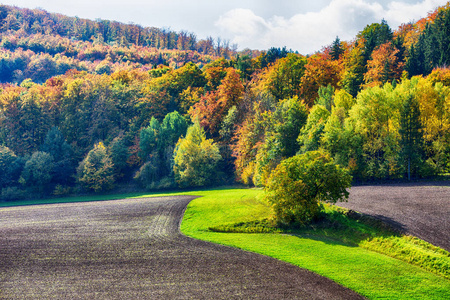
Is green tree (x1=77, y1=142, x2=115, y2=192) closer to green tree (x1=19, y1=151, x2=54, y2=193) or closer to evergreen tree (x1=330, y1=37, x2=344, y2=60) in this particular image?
green tree (x1=19, y1=151, x2=54, y2=193)

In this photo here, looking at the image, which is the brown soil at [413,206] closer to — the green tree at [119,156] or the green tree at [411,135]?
the green tree at [411,135]

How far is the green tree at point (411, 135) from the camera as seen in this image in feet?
134

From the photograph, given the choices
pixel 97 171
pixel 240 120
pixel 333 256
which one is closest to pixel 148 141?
pixel 97 171

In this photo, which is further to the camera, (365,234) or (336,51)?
(336,51)

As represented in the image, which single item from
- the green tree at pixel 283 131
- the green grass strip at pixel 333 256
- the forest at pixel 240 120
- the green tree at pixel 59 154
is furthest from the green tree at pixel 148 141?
the green grass strip at pixel 333 256

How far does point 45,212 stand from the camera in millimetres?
37531

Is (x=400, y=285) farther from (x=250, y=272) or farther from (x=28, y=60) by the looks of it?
(x=28, y=60)

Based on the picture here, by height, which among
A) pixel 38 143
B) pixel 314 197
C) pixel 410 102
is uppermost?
pixel 410 102

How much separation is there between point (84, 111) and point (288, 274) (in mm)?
63634

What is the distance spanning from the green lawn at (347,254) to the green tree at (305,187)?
5.61 ft

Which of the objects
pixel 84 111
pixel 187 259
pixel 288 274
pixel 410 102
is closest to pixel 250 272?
pixel 288 274

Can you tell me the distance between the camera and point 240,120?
2362 inches

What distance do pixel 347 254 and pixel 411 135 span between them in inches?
1114

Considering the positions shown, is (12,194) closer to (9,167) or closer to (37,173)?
(37,173)
